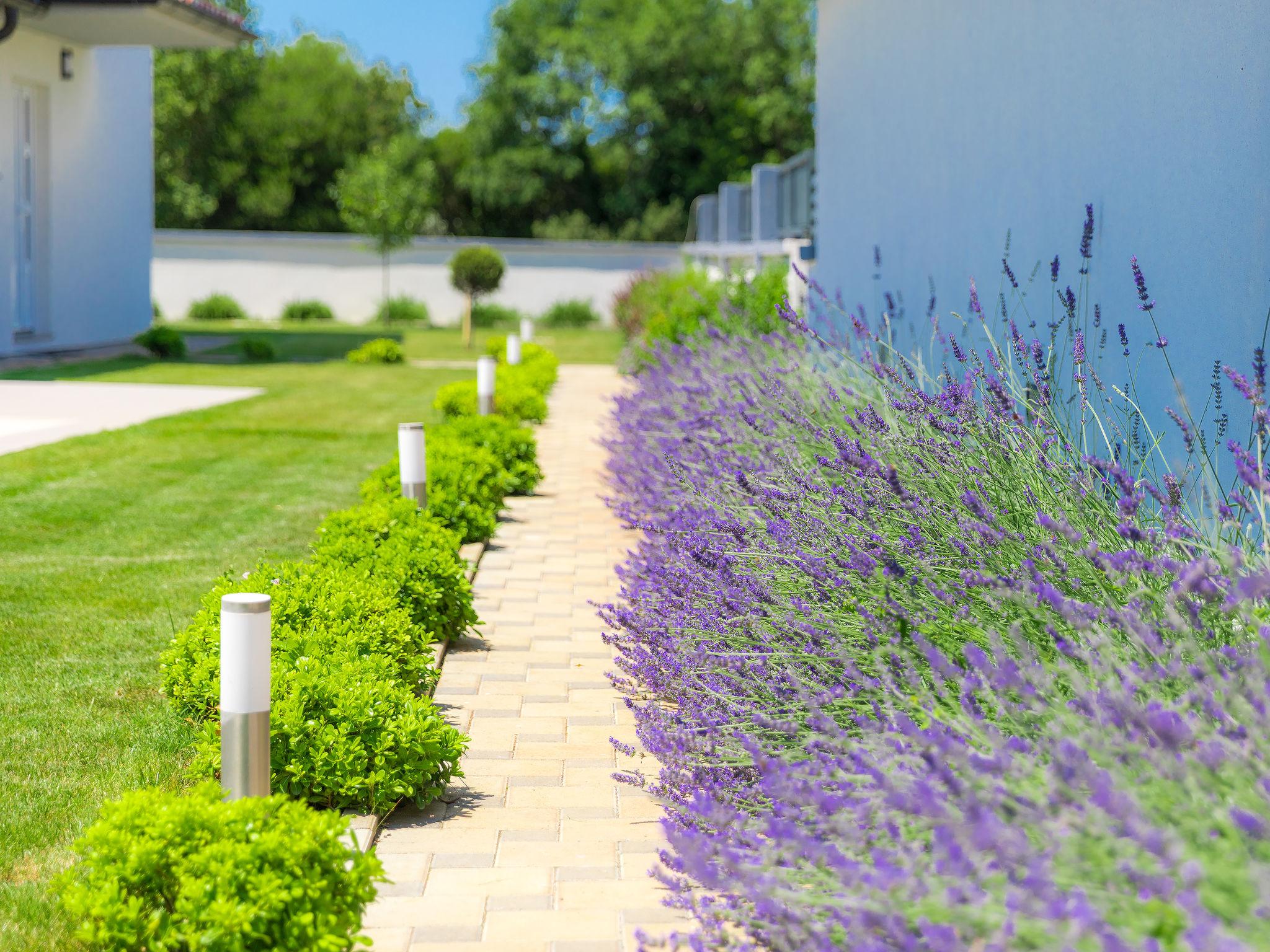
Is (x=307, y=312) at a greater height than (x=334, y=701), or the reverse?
(x=307, y=312)

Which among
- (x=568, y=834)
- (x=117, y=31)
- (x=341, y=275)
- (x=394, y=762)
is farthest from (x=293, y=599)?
(x=341, y=275)

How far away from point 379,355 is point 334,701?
15.8m

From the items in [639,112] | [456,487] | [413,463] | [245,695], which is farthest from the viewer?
[639,112]

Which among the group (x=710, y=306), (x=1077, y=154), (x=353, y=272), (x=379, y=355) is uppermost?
(x=353, y=272)

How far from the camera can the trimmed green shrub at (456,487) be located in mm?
6738

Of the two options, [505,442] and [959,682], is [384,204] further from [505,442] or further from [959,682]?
[959,682]

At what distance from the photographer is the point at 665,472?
5840 millimetres

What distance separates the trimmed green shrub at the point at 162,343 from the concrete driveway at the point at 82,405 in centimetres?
357

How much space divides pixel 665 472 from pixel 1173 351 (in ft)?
6.90

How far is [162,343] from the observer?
1816cm

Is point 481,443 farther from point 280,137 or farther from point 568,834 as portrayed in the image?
point 280,137

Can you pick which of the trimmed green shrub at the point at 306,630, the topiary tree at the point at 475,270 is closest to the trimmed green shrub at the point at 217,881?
the trimmed green shrub at the point at 306,630

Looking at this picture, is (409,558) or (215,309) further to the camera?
(215,309)

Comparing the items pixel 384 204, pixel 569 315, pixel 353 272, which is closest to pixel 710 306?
pixel 384 204
